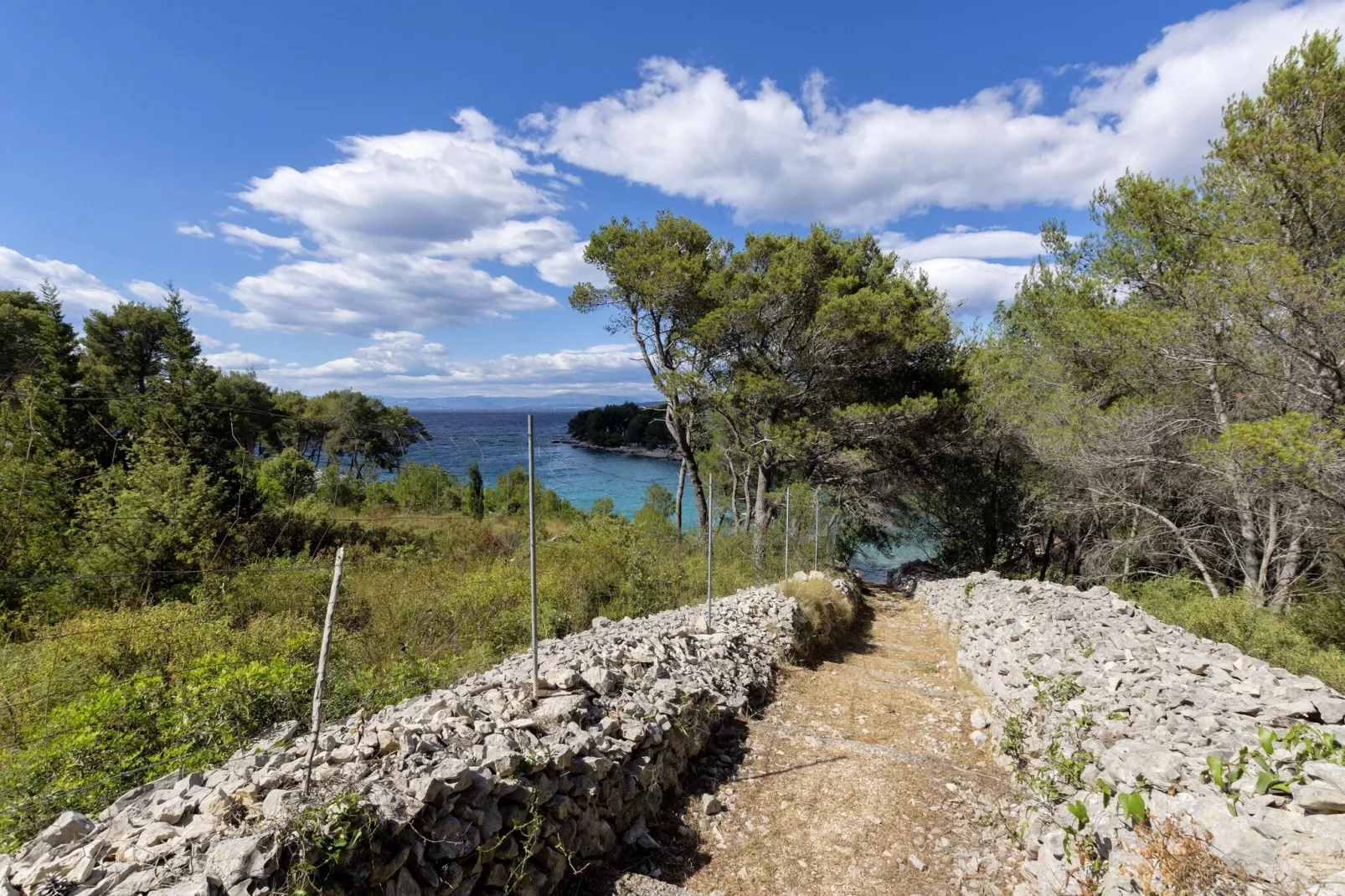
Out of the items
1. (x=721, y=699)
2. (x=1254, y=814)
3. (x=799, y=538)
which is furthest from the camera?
(x=799, y=538)

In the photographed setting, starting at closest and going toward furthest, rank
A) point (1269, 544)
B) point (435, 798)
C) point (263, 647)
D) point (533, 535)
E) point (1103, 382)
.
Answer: point (435, 798)
point (533, 535)
point (263, 647)
point (1269, 544)
point (1103, 382)

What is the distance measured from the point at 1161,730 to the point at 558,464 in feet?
61.5

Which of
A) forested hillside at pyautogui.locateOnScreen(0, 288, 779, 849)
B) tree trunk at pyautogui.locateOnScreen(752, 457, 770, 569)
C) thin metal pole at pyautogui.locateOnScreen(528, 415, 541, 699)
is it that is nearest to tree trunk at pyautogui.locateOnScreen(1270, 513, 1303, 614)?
forested hillside at pyautogui.locateOnScreen(0, 288, 779, 849)

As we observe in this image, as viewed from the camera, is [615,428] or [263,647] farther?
[615,428]

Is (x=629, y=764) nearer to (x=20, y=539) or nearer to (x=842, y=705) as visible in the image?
(x=842, y=705)

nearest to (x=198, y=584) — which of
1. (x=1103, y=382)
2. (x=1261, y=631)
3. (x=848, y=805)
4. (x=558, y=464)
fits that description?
(x=848, y=805)

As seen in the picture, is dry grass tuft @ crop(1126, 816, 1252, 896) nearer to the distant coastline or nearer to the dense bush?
the distant coastline

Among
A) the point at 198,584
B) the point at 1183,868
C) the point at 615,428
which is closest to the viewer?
the point at 1183,868

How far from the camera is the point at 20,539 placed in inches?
278

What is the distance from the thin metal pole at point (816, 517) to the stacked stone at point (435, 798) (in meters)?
7.72

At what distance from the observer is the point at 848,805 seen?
13.6 feet

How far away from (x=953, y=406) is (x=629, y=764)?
36.6 ft

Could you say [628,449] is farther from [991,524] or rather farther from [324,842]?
[324,842]

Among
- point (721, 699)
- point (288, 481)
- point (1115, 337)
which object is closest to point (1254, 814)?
point (721, 699)
